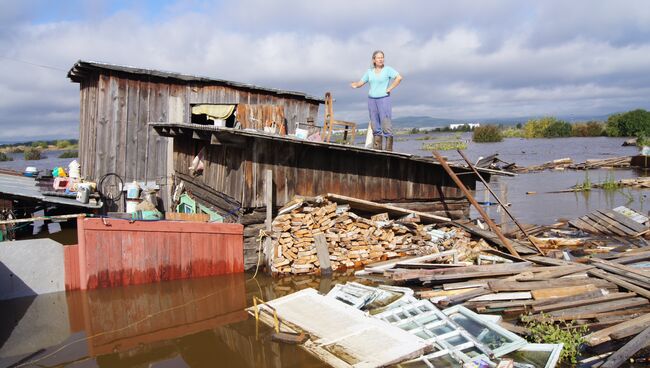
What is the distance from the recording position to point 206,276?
11320mm

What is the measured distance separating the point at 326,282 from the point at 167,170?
23.7ft

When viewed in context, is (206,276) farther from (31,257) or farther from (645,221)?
(645,221)

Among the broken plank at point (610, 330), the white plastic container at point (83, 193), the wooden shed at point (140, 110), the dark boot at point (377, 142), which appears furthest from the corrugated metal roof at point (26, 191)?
the broken plank at point (610, 330)

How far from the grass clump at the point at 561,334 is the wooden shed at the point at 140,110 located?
10642 millimetres

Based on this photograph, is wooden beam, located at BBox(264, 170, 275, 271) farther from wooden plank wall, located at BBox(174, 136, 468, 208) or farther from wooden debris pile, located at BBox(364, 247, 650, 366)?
wooden debris pile, located at BBox(364, 247, 650, 366)

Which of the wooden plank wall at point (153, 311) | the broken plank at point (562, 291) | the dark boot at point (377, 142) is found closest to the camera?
the wooden plank wall at point (153, 311)

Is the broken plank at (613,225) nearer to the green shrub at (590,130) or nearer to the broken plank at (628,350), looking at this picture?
the broken plank at (628,350)

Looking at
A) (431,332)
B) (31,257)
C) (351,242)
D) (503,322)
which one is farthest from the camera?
(351,242)

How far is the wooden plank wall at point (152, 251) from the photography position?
10289mm

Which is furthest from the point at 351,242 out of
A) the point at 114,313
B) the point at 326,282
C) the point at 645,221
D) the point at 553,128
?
the point at 553,128

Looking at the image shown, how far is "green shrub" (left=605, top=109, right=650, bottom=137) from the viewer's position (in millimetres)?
55400

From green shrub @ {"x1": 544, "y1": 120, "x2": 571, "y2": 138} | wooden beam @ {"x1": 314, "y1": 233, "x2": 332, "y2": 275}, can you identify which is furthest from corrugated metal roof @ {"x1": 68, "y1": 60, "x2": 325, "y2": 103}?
green shrub @ {"x1": 544, "y1": 120, "x2": 571, "y2": 138}

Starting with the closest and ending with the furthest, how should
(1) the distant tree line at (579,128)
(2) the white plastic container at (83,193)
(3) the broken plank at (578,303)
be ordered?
1. (3) the broken plank at (578,303)
2. (2) the white plastic container at (83,193)
3. (1) the distant tree line at (579,128)

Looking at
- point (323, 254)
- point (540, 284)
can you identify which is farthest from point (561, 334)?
point (323, 254)
